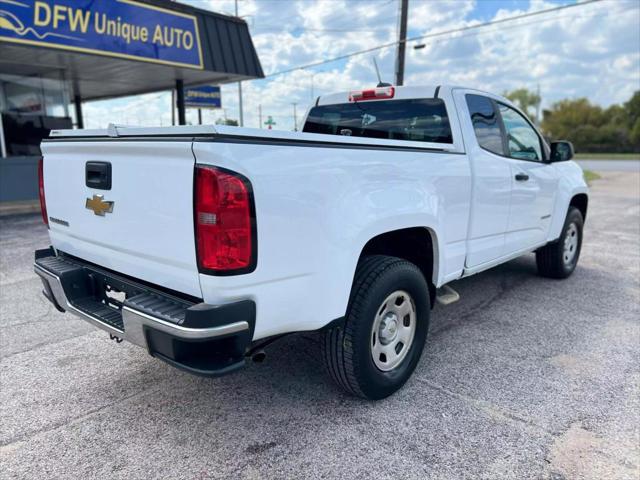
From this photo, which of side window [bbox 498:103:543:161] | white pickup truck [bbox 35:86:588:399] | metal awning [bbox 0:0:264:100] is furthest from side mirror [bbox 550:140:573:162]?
metal awning [bbox 0:0:264:100]

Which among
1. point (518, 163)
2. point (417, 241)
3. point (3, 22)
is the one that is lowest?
point (417, 241)

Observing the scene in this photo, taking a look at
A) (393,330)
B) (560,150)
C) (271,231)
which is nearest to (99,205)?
(271,231)

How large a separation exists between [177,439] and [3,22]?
9.73 metres

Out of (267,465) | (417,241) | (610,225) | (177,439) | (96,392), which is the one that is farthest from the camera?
(610,225)

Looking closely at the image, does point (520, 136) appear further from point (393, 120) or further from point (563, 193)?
point (393, 120)

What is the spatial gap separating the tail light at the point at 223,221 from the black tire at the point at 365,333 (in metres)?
0.81

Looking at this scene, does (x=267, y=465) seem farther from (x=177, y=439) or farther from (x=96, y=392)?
(x=96, y=392)

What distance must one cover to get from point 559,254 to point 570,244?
1.35ft

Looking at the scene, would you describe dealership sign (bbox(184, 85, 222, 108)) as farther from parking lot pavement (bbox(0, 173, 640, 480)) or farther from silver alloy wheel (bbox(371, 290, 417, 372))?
silver alloy wheel (bbox(371, 290, 417, 372))

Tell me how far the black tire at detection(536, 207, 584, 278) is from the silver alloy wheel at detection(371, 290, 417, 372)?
3.08 m

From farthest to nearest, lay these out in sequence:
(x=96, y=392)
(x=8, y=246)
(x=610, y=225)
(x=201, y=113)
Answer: (x=201, y=113)
(x=610, y=225)
(x=8, y=246)
(x=96, y=392)

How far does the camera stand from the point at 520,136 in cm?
458

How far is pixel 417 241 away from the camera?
3.33 meters

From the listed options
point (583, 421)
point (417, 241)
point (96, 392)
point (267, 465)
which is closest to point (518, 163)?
point (417, 241)
